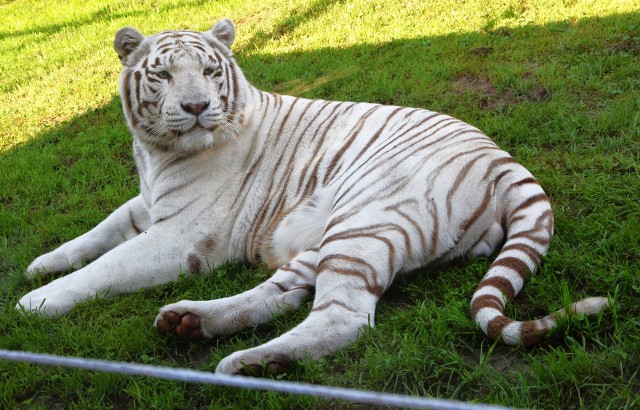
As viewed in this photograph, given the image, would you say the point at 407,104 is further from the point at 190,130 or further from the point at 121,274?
the point at 121,274

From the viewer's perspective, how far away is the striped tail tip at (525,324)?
7.02 feet

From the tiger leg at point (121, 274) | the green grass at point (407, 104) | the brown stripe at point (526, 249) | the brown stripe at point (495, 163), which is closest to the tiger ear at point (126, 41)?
the tiger leg at point (121, 274)

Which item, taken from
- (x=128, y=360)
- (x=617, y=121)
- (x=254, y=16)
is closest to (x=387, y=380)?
(x=128, y=360)

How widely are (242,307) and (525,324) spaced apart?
1.12 meters

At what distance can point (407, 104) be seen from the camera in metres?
4.98

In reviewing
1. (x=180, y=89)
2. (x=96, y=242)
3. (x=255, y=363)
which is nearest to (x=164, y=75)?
(x=180, y=89)

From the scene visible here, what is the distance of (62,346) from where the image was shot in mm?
2764

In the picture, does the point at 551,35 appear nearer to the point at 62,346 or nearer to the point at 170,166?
the point at 170,166

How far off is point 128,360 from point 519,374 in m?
1.48

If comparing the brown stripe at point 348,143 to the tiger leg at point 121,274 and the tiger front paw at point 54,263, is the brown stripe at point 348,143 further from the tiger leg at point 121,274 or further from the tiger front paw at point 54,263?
the tiger front paw at point 54,263

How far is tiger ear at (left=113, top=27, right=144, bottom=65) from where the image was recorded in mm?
3482

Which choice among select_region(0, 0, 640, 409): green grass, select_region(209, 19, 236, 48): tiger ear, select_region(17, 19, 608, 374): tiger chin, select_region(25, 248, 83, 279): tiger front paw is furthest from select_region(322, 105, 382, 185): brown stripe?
select_region(25, 248, 83, 279): tiger front paw

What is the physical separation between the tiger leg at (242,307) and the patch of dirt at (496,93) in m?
2.30

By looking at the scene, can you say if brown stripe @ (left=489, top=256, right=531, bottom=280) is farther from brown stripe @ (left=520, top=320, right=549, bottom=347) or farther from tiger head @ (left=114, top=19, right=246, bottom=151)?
tiger head @ (left=114, top=19, right=246, bottom=151)
